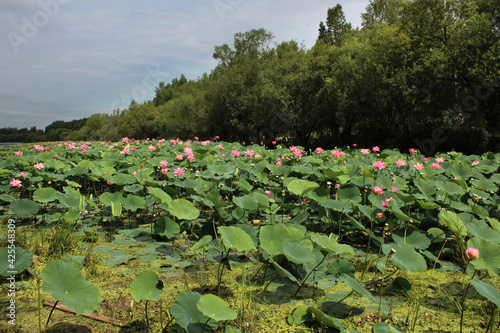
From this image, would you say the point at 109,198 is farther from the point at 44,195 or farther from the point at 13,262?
the point at 13,262

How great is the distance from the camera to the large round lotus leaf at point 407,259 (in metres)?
1.69

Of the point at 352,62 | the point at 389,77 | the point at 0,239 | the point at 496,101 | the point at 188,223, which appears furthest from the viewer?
the point at 352,62

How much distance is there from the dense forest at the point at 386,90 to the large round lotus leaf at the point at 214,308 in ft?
A: 43.7

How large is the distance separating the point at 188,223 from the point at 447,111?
41.9ft

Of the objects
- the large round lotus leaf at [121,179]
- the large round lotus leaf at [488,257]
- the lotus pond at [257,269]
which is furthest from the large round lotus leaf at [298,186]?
the large round lotus leaf at [121,179]

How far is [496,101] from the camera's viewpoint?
11.7m

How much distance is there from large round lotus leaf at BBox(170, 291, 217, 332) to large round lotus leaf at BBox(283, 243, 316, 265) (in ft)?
1.77

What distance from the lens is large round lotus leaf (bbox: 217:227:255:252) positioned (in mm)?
1682

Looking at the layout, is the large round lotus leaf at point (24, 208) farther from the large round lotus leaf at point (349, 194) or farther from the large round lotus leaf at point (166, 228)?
the large round lotus leaf at point (349, 194)

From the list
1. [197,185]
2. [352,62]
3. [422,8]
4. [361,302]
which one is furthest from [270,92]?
[361,302]

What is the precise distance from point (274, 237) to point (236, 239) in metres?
0.25

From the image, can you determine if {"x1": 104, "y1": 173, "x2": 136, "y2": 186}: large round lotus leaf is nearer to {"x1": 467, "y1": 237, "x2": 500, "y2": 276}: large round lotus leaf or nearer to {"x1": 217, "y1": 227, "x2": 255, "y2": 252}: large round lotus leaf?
{"x1": 217, "y1": 227, "x2": 255, "y2": 252}: large round lotus leaf

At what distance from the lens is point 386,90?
48.2 feet

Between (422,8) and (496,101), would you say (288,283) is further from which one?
(422,8)
